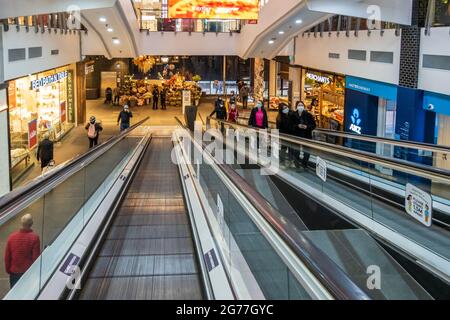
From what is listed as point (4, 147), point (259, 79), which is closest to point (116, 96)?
point (259, 79)

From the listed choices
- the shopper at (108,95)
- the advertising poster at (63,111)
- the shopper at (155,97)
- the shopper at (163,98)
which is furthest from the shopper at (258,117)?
the shopper at (108,95)

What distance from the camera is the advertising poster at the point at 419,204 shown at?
4988mm

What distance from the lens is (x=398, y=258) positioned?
16.8 ft

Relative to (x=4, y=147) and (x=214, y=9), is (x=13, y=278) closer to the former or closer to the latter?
(x=4, y=147)

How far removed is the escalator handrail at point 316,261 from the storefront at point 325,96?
1447 cm

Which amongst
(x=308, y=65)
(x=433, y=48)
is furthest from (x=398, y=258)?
(x=308, y=65)

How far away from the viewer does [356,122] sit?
1573 cm

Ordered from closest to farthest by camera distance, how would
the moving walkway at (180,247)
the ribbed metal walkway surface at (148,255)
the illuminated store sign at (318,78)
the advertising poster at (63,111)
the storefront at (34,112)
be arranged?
the moving walkway at (180,247) → the ribbed metal walkway surface at (148,255) → the storefront at (34,112) → the illuminated store sign at (318,78) → the advertising poster at (63,111)

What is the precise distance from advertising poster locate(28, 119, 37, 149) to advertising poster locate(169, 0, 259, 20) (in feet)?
20.4

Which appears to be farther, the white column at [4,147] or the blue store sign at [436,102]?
the white column at [4,147]

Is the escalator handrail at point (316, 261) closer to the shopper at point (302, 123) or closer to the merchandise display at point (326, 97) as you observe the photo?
the shopper at point (302, 123)

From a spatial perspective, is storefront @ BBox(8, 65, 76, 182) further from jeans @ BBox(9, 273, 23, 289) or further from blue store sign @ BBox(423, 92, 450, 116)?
jeans @ BBox(9, 273, 23, 289)

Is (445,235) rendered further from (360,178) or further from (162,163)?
(162,163)

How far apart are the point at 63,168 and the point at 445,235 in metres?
3.36
